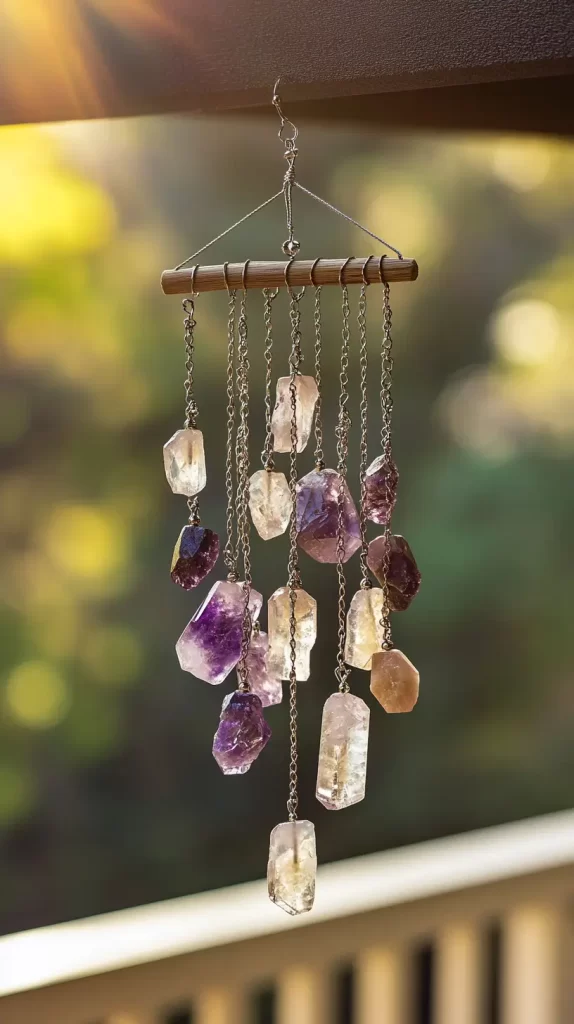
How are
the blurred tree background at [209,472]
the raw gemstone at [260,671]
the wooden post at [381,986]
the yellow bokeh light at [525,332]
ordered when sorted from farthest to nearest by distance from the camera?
the yellow bokeh light at [525,332], the blurred tree background at [209,472], the wooden post at [381,986], the raw gemstone at [260,671]

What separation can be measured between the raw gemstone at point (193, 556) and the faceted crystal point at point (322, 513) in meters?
0.10

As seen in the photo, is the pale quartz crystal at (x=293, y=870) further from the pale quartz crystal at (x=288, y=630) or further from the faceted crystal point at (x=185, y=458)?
the faceted crystal point at (x=185, y=458)

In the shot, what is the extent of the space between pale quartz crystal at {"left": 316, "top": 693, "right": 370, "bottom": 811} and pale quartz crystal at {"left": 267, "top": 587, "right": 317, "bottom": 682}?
0.06 metres

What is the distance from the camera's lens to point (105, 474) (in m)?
1.95

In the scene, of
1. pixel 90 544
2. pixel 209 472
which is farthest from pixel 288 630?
pixel 90 544

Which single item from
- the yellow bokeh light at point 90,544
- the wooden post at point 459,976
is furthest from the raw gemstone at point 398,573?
the yellow bokeh light at point 90,544

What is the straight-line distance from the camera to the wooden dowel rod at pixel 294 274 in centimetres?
83

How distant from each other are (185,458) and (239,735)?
11.5 inches

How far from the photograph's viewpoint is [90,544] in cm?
196

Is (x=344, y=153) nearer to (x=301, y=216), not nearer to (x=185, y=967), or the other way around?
(x=301, y=216)

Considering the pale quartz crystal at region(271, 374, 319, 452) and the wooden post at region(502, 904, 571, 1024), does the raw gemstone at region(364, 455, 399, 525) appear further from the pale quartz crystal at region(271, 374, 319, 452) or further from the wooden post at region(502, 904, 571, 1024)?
the wooden post at region(502, 904, 571, 1024)

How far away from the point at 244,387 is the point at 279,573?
1.09 m

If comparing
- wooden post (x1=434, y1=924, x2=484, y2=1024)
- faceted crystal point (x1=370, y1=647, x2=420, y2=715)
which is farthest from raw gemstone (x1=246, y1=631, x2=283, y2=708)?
wooden post (x1=434, y1=924, x2=484, y2=1024)

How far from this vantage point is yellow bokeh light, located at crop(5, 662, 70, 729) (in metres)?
1.94
